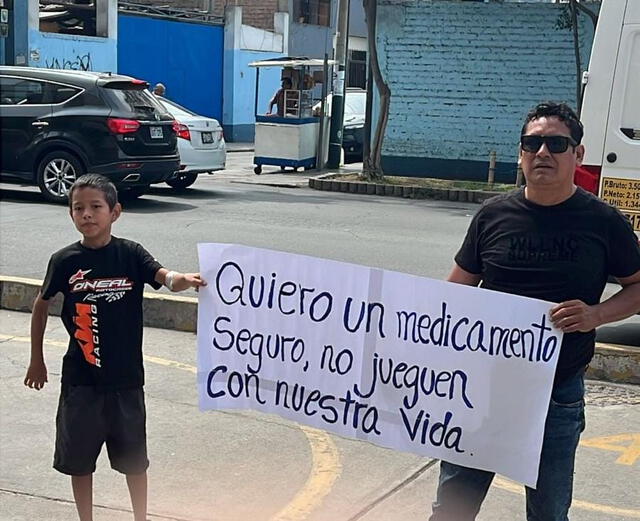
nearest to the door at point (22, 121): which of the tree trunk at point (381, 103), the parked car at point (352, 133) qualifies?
the tree trunk at point (381, 103)

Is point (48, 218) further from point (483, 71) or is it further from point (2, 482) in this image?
point (483, 71)

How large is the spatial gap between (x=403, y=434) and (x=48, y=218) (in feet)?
30.9

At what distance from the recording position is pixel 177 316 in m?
7.31

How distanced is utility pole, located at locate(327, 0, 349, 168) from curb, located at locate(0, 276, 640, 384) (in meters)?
13.8

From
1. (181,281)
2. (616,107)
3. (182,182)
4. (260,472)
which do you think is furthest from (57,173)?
(181,281)

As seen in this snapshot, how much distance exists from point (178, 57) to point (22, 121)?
16.2m

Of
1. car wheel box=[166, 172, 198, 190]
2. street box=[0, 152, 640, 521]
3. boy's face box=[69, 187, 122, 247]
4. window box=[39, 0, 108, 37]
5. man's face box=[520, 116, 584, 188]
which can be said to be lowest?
car wheel box=[166, 172, 198, 190]

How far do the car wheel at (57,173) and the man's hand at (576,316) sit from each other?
35.0ft

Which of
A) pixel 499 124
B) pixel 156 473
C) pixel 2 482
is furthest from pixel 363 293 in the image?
pixel 499 124

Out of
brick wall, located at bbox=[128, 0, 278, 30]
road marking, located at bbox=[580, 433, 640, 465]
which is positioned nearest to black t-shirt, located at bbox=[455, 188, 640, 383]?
road marking, located at bbox=[580, 433, 640, 465]

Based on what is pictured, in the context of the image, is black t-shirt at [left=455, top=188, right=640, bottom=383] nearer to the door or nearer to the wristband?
the wristband

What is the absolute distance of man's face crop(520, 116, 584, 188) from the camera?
3227 mm

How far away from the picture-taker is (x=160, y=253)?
10172mm

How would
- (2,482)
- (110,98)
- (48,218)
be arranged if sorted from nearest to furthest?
(2,482) → (48,218) → (110,98)
